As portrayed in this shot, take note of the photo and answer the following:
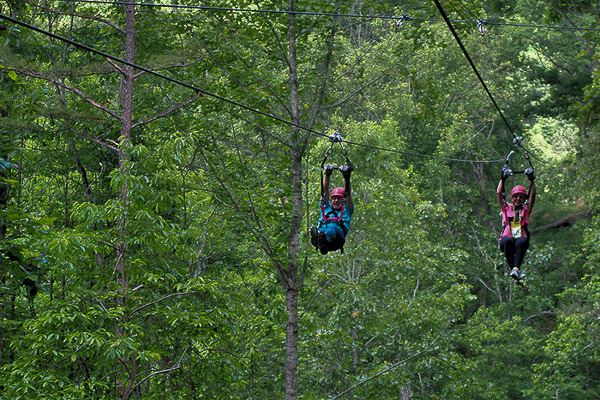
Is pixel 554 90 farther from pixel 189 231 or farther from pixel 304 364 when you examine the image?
pixel 189 231

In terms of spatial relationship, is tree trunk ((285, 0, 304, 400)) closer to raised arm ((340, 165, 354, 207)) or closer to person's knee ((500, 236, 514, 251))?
raised arm ((340, 165, 354, 207))

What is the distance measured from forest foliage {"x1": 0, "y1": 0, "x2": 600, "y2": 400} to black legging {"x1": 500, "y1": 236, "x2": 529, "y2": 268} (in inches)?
50.8

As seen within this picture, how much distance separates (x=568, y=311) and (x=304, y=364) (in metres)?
10.9

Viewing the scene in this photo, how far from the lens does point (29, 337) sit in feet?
26.5


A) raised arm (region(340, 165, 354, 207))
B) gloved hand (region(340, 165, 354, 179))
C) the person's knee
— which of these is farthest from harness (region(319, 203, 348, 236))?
the person's knee

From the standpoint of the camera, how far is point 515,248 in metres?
9.28

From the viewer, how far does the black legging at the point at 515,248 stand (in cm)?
917

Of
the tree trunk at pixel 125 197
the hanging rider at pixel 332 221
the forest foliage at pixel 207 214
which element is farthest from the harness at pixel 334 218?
the tree trunk at pixel 125 197

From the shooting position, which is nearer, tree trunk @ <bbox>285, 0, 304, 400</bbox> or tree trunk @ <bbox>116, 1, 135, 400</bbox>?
tree trunk @ <bbox>116, 1, 135, 400</bbox>

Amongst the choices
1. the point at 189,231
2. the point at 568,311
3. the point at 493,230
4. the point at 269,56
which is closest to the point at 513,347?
the point at 568,311

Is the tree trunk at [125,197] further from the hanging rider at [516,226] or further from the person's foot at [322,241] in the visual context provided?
the hanging rider at [516,226]

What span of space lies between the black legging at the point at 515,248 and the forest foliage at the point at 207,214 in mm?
1291

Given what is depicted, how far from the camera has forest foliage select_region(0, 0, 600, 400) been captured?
28.3ft

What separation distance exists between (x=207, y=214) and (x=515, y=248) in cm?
693
